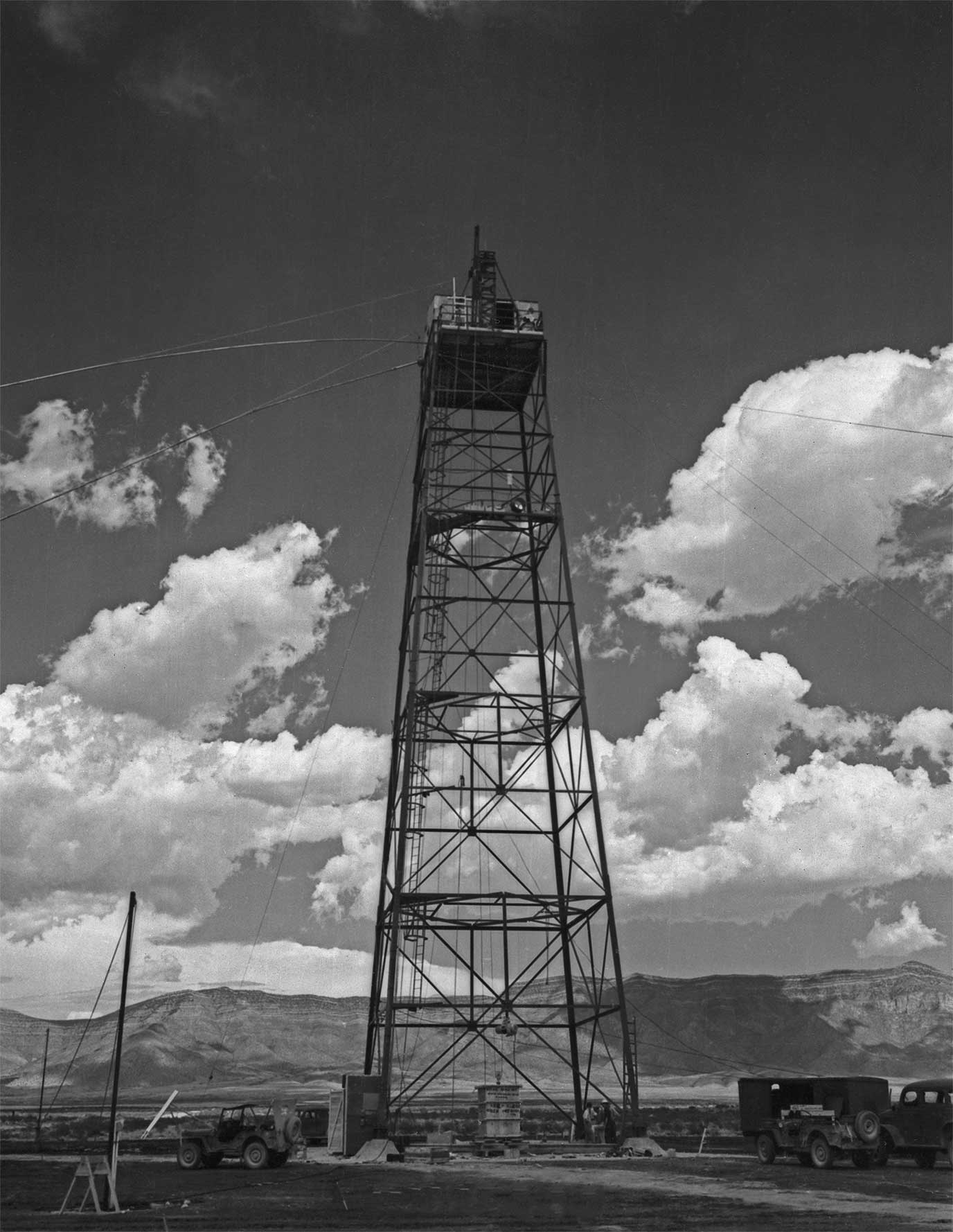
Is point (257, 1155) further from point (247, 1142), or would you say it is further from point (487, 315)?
point (487, 315)

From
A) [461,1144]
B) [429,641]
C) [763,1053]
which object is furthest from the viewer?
[763,1053]

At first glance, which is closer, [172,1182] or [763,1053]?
[172,1182]

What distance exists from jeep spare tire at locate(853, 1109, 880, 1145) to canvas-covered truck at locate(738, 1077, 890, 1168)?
0.01m

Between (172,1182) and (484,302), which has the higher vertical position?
(484,302)

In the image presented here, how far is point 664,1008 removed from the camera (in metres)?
173

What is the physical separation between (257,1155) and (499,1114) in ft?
19.2

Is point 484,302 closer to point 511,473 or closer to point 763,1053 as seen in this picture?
point 511,473

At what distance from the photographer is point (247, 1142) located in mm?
25969

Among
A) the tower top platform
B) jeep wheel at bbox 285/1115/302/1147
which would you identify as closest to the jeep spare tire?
jeep wheel at bbox 285/1115/302/1147

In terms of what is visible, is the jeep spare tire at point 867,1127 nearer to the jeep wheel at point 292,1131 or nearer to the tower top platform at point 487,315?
the jeep wheel at point 292,1131

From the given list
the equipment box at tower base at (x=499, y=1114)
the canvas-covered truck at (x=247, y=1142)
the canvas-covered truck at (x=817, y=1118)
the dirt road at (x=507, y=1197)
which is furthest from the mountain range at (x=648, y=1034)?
the dirt road at (x=507, y=1197)

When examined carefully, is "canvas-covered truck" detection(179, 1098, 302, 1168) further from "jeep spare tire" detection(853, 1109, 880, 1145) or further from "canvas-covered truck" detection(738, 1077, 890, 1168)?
"jeep spare tire" detection(853, 1109, 880, 1145)

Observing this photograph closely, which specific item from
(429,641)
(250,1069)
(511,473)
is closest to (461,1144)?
(429,641)

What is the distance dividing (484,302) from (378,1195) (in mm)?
22910
